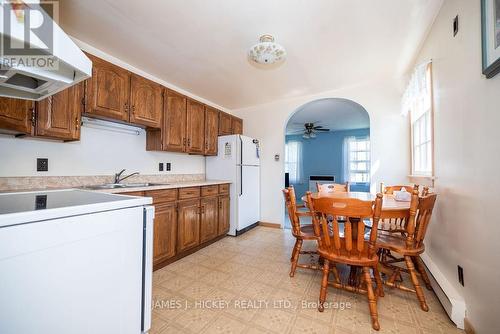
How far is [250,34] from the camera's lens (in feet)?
6.84

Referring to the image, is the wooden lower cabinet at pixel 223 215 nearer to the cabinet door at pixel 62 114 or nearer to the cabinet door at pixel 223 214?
the cabinet door at pixel 223 214

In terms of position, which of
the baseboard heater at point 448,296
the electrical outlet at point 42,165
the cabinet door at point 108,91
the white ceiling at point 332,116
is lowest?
the baseboard heater at point 448,296

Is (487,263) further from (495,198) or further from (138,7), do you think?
(138,7)

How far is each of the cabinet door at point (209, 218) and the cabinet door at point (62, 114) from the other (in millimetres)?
1624

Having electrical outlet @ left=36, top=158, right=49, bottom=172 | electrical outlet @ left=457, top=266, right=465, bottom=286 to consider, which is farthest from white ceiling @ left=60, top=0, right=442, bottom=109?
electrical outlet @ left=457, top=266, right=465, bottom=286

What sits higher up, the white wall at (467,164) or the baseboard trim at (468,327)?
the white wall at (467,164)

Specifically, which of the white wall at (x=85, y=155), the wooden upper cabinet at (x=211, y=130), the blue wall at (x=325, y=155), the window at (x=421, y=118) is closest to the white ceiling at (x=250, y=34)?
the window at (x=421, y=118)

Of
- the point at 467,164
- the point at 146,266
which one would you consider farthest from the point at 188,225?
the point at 467,164

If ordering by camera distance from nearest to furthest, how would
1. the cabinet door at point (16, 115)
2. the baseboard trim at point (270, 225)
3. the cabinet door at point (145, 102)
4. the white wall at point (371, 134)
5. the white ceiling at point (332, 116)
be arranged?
the cabinet door at point (16, 115), the cabinet door at point (145, 102), the white wall at point (371, 134), the baseboard trim at point (270, 225), the white ceiling at point (332, 116)

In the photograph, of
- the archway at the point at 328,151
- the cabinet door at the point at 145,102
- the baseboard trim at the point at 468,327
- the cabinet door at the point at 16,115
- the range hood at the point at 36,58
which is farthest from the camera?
the archway at the point at 328,151

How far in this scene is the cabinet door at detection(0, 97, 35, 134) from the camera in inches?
59.6

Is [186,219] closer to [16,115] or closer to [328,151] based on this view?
[16,115]

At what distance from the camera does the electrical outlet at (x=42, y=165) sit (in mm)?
1915

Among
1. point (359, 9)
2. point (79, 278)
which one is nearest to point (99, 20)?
point (79, 278)
